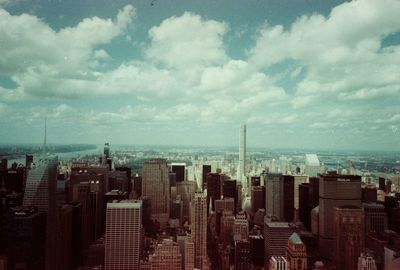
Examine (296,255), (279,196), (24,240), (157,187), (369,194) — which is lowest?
(296,255)

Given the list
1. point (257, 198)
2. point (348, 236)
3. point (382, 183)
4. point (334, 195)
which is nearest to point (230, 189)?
point (257, 198)

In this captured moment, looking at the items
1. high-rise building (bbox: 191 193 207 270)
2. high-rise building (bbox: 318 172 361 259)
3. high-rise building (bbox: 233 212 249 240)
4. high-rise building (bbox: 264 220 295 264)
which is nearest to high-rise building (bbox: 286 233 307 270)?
high-rise building (bbox: 264 220 295 264)

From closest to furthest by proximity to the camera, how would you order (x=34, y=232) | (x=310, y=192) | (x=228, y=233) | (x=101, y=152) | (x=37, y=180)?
(x=34, y=232), (x=37, y=180), (x=101, y=152), (x=228, y=233), (x=310, y=192)

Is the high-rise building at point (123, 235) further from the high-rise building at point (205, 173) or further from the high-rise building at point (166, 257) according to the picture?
the high-rise building at point (205, 173)

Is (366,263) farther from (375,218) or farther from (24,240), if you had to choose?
(24,240)

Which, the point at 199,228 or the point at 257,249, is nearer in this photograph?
the point at 257,249

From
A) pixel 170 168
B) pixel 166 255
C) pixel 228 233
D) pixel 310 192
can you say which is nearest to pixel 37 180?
pixel 166 255

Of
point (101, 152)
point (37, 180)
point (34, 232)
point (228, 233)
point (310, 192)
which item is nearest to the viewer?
point (34, 232)

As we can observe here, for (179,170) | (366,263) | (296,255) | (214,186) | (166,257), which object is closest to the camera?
(366,263)

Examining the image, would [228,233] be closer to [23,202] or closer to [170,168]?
[170,168]
